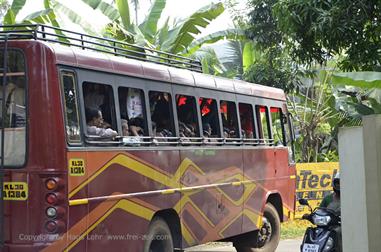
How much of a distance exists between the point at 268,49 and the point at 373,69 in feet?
24.0

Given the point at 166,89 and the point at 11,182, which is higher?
the point at 166,89

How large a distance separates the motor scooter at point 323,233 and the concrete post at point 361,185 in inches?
33.0

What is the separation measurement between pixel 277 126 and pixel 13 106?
648 centimetres

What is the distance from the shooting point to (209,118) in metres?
8.41

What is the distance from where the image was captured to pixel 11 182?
18.0 feet

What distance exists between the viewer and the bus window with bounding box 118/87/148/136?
260 inches

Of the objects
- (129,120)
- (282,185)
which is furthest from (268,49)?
(129,120)

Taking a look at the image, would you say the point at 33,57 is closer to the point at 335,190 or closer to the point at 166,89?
the point at 166,89

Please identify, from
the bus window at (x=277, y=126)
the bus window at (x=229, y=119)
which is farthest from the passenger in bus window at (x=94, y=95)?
the bus window at (x=277, y=126)

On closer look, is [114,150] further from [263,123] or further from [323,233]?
[263,123]

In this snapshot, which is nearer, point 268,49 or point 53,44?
point 53,44

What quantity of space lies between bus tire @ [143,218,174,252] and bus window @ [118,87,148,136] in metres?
1.10

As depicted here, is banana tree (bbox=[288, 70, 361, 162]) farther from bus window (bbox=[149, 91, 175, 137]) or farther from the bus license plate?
the bus license plate

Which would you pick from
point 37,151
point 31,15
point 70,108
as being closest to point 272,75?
point 31,15
